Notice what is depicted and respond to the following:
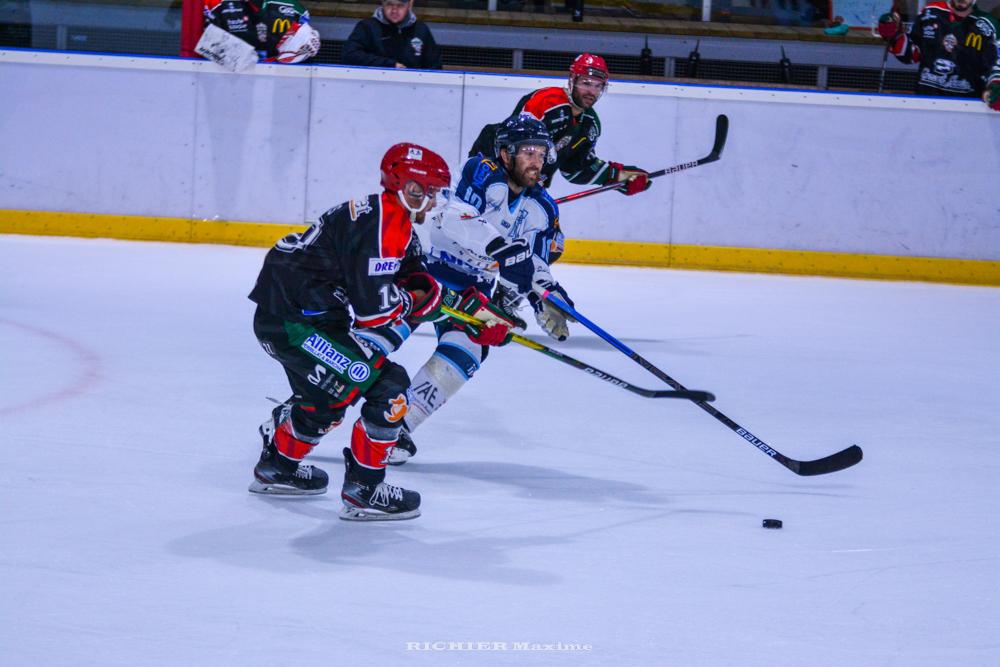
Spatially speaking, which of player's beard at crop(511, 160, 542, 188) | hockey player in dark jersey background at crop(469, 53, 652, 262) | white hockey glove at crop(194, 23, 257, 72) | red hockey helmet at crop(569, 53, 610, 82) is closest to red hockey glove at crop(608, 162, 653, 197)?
hockey player in dark jersey background at crop(469, 53, 652, 262)

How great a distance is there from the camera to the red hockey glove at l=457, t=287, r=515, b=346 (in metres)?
3.34

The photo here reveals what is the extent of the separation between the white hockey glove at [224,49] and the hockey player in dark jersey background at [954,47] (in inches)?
153

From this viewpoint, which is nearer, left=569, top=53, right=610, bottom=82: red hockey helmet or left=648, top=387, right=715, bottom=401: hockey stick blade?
left=648, top=387, right=715, bottom=401: hockey stick blade

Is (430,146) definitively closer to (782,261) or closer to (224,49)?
(224,49)

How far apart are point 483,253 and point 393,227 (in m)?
0.95

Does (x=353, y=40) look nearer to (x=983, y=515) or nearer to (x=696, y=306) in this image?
(x=696, y=306)

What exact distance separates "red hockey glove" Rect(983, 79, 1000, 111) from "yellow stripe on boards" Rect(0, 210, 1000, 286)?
0.94 m

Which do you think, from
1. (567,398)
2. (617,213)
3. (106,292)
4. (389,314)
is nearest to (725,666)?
(389,314)

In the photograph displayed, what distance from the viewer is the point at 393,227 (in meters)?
2.99

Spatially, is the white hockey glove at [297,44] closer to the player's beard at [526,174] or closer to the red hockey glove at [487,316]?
the player's beard at [526,174]

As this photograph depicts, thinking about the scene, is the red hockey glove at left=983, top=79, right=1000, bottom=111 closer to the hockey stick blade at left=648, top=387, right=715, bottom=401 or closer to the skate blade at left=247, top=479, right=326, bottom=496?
the hockey stick blade at left=648, top=387, right=715, bottom=401

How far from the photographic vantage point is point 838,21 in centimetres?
988

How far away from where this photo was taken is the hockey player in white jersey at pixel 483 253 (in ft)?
12.1

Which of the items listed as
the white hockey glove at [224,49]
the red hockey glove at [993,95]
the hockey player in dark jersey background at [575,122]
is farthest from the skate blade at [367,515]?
the red hockey glove at [993,95]
